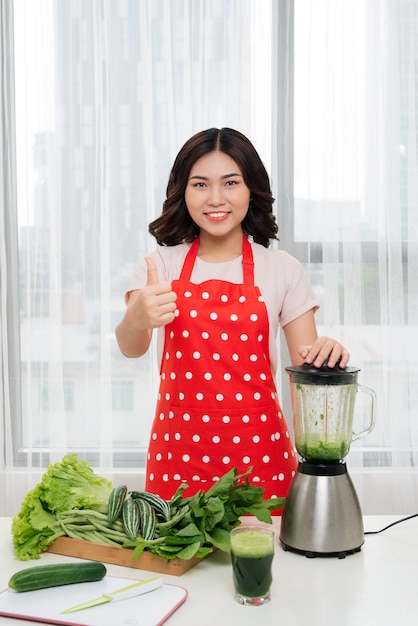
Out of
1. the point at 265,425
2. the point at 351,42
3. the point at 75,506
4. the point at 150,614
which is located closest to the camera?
the point at 150,614

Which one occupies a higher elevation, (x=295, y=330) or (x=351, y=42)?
(x=351, y=42)

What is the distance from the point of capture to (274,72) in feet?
10.2

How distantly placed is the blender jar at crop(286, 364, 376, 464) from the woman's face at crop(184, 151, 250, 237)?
0.64 metres

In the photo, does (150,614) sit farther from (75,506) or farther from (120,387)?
(120,387)

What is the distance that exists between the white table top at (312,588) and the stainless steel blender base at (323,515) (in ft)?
0.08

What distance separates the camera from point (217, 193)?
200 cm

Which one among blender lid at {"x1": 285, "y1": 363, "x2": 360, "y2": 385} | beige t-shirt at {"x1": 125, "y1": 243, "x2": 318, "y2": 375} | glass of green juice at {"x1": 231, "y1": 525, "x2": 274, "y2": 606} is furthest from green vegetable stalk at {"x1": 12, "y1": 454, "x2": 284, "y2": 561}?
beige t-shirt at {"x1": 125, "y1": 243, "x2": 318, "y2": 375}

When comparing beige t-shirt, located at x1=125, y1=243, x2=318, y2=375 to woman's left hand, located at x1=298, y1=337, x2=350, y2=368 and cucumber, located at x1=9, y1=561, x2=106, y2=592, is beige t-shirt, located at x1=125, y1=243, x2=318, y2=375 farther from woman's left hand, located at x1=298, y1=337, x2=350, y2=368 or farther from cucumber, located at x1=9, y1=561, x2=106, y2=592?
cucumber, located at x1=9, y1=561, x2=106, y2=592

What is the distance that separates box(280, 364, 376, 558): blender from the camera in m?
1.39

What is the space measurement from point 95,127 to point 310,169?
93 cm

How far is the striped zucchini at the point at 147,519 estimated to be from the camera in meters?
→ 1.37

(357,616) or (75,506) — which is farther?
(75,506)

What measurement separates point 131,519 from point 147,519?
0.10 feet

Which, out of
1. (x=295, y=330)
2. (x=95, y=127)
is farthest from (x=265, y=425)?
(x=95, y=127)
